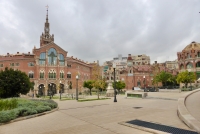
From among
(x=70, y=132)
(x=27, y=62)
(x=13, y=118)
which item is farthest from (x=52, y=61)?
(x=70, y=132)

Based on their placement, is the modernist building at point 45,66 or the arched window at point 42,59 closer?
the modernist building at point 45,66

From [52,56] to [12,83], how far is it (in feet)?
85.5

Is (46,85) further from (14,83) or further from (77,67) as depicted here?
(14,83)

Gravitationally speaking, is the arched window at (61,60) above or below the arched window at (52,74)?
above

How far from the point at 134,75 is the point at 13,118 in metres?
64.3

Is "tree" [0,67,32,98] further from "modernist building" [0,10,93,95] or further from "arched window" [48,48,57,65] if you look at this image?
"arched window" [48,48,57,65]

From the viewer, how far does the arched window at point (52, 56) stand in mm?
57375

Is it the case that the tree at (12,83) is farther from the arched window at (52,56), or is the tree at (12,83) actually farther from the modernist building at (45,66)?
the arched window at (52,56)

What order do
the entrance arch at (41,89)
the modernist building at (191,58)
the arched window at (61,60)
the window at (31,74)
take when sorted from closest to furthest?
the window at (31,74) → the entrance arch at (41,89) → the arched window at (61,60) → the modernist building at (191,58)

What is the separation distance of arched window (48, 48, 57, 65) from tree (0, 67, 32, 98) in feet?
75.2

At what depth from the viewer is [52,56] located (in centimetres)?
5784

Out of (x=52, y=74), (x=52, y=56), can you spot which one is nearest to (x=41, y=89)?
(x=52, y=74)

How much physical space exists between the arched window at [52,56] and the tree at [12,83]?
22.9 meters

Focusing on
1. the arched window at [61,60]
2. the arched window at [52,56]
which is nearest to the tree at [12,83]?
the arched window at [52,56]
